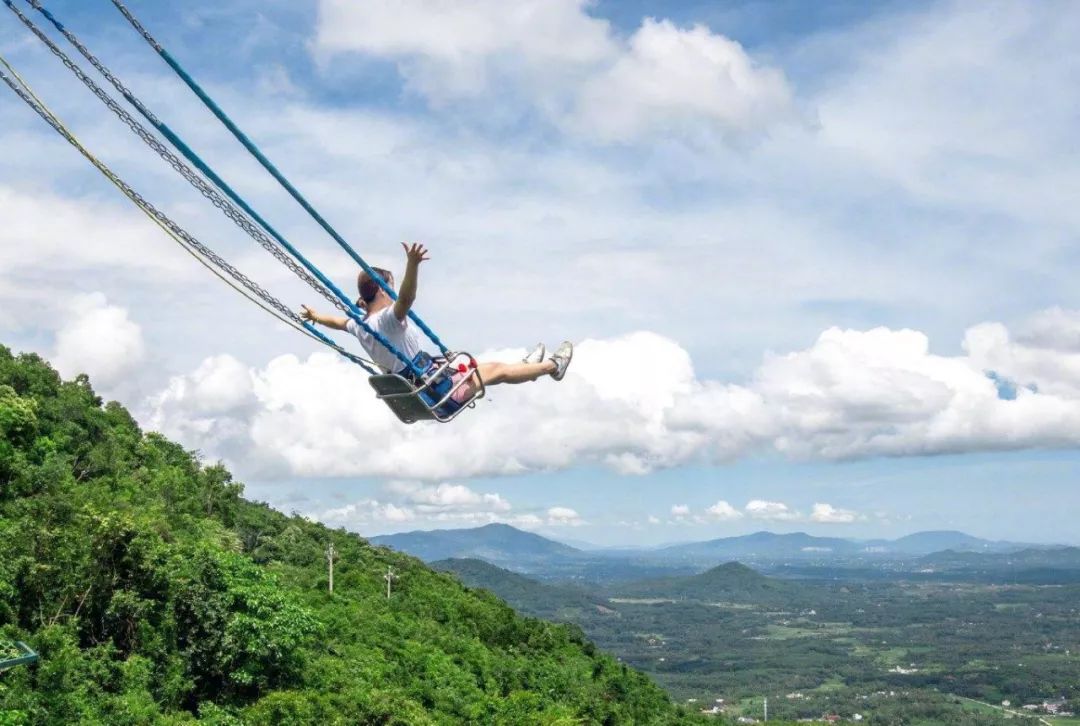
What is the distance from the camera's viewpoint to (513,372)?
12789 millimetres

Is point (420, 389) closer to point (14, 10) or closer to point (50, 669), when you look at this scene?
point (14, 10)

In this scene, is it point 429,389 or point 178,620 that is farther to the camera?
point 178,620

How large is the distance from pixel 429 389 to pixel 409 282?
76.1 inches

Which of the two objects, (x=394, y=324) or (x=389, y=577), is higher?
(x=394, y=324)

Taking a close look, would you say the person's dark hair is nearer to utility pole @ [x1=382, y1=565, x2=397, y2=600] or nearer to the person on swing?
the person on swing

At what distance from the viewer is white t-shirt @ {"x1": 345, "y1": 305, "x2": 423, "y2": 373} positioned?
10805 millimetres

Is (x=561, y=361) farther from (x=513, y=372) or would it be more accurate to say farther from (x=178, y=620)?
(x=178, y=620)

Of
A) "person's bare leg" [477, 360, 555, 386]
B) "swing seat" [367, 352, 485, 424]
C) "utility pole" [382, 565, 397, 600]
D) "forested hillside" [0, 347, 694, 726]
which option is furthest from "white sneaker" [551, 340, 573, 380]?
"utility pole" [382, 565, 397, 600]

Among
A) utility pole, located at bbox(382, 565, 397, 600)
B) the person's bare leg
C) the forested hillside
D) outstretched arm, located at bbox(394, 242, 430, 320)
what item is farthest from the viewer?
utility pole, located at bbox(382, 565, 397, 600)

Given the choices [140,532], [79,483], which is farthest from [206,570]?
[79,483]

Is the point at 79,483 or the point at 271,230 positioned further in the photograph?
the point at 79,483

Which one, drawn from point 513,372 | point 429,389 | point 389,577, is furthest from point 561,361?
point 389,577

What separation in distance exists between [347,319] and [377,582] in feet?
135

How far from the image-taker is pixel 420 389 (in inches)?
437
